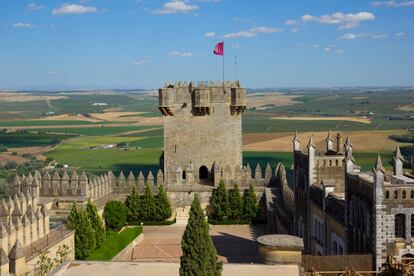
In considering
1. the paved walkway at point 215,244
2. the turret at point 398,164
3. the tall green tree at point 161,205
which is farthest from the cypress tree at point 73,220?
the turret at point 398,164

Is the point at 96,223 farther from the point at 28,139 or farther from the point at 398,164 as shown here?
the point at 28,139

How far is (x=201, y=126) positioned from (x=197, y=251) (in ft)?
77.8

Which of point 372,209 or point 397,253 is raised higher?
point 372,209

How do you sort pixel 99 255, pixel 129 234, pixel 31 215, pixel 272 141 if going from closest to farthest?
1. pixel 31 215
2. pixel 99 255
3. pixel 129 234
4. pixel 272 141

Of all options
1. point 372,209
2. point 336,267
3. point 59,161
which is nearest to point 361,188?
point 372,209

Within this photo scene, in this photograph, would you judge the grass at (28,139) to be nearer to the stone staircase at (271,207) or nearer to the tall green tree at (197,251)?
the stone staircase at (271,207)

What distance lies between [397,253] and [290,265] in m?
2.96

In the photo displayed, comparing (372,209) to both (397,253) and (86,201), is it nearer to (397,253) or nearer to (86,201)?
(397,253)

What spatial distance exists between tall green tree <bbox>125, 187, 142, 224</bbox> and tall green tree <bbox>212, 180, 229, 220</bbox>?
4.26 meters

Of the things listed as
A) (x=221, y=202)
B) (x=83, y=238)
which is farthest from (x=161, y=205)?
(x=83, y=238)

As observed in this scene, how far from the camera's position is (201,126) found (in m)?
39.3

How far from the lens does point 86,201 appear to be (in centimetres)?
3400

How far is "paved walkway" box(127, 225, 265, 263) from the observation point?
30062mm

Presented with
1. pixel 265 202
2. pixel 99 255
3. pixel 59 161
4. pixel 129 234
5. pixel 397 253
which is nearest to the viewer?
pixel 397 253
